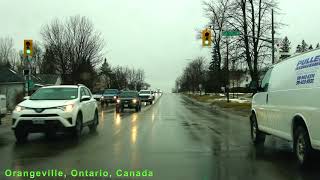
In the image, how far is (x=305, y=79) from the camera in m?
8.70

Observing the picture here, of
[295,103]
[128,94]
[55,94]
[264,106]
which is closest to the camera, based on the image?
[295,103]

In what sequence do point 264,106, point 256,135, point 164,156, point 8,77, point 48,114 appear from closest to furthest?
point 164,156
point 264,106
point 256,135
point 48,114
point 8,77

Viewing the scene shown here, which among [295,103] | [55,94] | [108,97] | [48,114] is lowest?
[108,97]

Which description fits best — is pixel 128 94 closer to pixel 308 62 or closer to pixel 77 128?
pixel 77 128

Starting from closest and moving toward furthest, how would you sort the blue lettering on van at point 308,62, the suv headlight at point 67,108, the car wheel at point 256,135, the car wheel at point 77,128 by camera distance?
1. the blue lettering on van at point 308,62
2. the car wheel at point 256,135
3. the suv headlight at point 67,108
4. the car wheel at point 77,128

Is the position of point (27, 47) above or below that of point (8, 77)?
above

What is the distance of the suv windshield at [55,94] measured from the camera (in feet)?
47.3

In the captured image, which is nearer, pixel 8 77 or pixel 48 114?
pixel 48 114

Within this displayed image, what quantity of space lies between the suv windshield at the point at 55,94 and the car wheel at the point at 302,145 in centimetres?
774

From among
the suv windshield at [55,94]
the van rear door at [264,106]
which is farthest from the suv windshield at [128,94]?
the van rear door at [264,106]

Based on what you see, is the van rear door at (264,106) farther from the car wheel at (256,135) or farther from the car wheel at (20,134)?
the car wheel at (20,134)

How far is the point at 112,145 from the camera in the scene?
12.2m

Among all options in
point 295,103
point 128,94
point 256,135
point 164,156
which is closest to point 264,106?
point 256,135

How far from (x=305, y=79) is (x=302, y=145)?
133cm
